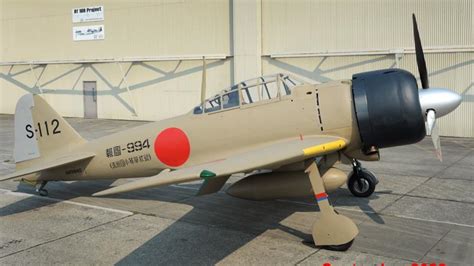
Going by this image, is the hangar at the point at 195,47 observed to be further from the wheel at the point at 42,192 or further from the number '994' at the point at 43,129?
the wheel at the point at 42,192

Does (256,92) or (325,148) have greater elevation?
(256,92)

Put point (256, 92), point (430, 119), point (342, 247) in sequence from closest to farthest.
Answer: point (342, 247)
point (430, 119)
point (256, 92)

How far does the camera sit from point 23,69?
30500mm

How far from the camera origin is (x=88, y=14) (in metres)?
26.9

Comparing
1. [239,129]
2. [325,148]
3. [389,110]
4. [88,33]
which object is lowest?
[325,148]

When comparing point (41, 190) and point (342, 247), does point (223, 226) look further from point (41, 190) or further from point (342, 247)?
point (41, 190)

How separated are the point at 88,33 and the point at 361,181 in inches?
854

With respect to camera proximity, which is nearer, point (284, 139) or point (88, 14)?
point (284, 139)

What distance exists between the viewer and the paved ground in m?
6.45

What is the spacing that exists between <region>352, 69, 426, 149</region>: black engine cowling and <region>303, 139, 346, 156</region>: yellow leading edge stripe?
13.2 inches

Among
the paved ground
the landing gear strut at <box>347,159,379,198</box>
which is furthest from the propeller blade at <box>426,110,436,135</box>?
the landing gear strut at <box>347,159,379,198</box>

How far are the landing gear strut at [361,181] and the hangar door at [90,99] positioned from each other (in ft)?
68.5

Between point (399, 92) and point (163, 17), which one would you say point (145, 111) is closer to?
point (163, 17)

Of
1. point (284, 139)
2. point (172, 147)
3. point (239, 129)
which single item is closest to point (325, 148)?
point (284, 139)
